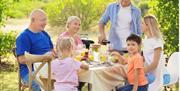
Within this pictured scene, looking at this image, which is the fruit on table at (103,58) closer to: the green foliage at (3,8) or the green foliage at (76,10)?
the green foliage at (3,8)

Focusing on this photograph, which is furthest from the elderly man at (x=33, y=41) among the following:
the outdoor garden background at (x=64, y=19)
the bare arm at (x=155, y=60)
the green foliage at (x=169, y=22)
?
the green foliage at (x=169, y=22)

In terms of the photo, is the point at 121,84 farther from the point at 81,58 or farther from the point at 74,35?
the point at 74,35

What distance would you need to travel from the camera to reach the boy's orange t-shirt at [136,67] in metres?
4.27

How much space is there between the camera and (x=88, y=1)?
1079cm

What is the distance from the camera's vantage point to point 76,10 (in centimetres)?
1084

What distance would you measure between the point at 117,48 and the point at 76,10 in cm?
555

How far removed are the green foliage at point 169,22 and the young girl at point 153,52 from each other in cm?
232

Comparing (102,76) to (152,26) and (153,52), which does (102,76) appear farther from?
(152,26)

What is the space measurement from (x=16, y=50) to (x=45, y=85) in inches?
19.7

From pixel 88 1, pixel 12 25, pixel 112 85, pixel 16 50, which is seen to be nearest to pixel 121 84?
pixel 112 85

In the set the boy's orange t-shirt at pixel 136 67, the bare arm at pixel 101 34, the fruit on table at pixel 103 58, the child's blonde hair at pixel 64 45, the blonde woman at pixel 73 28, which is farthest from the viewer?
the bare arm at pixel 101 34

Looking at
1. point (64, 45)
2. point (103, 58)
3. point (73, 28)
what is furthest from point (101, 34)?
point (64, 45)

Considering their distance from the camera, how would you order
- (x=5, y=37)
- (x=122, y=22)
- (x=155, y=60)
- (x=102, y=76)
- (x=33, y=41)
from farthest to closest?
1. (x=5, y=37)
2. (x=122, y=22)
3. (x=33, y=41)
4. (x=155, y=60)
5. (x=102, y=76)

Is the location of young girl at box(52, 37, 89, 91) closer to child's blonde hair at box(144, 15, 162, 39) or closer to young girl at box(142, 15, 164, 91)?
young girl at box(142, 15, 164, 91)
